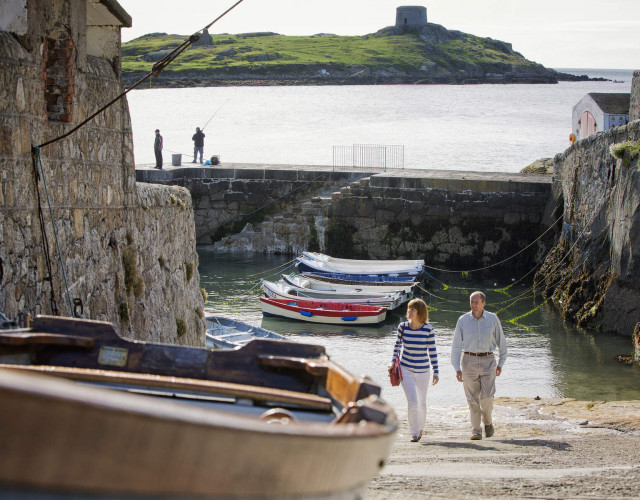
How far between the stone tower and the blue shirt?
158 metres

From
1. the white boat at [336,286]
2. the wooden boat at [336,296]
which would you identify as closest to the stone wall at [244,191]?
the white boat at [336,286]

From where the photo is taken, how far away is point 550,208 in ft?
85.0

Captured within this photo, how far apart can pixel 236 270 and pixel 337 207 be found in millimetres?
4012

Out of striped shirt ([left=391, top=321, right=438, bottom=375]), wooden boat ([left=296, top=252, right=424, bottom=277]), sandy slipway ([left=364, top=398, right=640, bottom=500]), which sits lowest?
wooden boat ([left=296, top=252, right=424, bottom=277])

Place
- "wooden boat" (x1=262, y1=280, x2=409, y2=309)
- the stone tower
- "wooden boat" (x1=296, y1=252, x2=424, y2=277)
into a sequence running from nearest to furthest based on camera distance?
1. "wooden boat" (x1=262, y1=280, x2=409, y2=309)
2. "wooden boat" (x1=296, y1=252, x2=424, y2=277)
3. the stone tower

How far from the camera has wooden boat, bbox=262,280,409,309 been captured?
70.5ft

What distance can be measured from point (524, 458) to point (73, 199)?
4.29 metres

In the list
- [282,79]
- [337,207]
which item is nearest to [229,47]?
[282,79]

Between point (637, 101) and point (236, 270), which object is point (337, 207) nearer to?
point (236, 270)

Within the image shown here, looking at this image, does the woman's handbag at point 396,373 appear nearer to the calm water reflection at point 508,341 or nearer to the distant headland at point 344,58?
the calm water reflection at point 508,341

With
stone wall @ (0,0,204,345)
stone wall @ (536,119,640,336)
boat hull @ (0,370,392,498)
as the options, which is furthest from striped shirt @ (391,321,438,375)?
stone wall @ (536,119,640,336)

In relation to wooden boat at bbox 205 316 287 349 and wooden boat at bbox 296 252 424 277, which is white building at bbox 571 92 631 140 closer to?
wooden boat at bbox 296 252 424 277

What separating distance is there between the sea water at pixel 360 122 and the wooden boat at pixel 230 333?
13.9 m

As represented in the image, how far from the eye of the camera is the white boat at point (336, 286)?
75.7 ft
